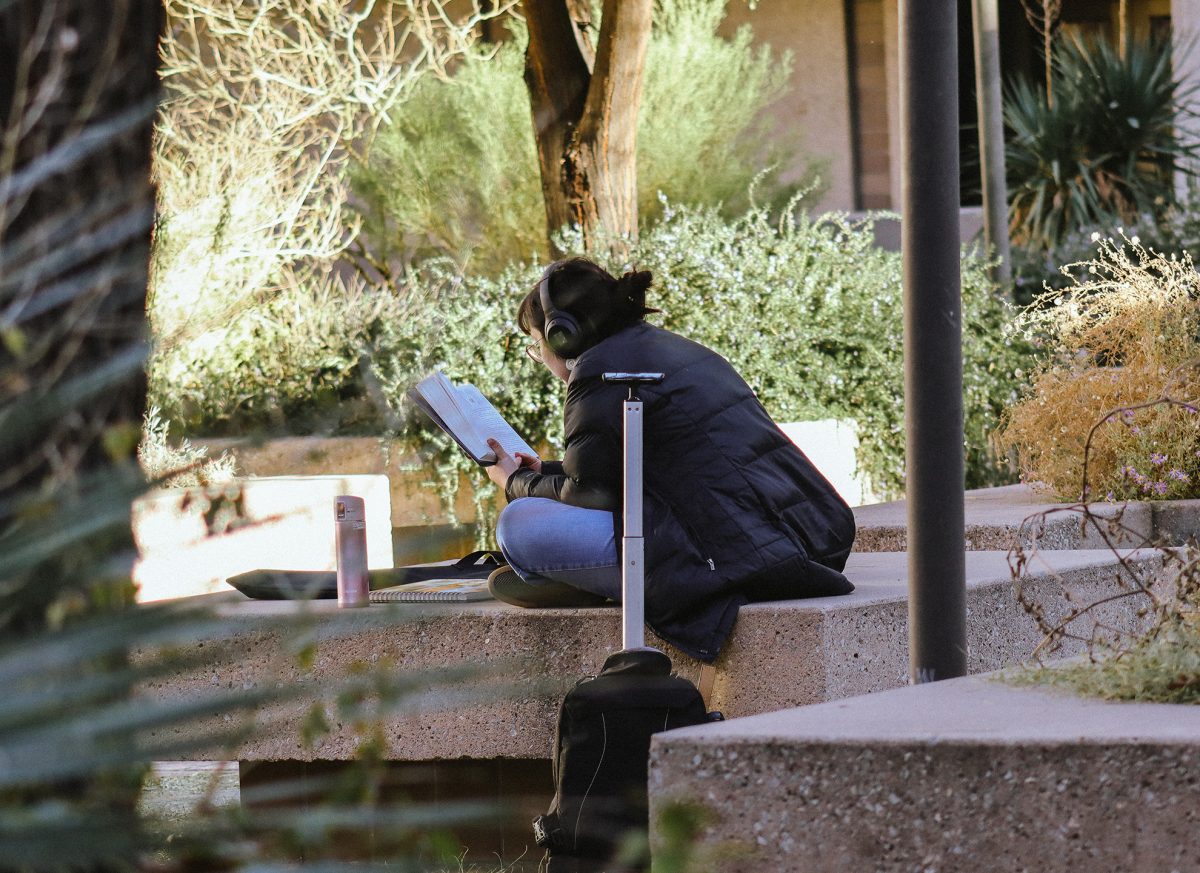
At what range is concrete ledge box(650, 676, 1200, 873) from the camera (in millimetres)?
2199

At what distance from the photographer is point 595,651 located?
391 cm

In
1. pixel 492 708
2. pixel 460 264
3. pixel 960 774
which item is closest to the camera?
pixel 960 774

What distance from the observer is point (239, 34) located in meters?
12.2

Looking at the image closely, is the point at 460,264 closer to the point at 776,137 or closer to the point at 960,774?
the point at 776,137

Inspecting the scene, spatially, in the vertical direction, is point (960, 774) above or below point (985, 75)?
below

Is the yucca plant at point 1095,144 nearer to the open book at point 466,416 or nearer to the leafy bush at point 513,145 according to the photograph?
the leafy bush at point 513,145

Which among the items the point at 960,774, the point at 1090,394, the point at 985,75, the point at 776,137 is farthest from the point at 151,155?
the point at 776,137

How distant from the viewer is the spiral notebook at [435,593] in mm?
4156

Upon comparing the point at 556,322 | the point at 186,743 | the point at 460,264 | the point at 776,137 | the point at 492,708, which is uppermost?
the point at 776,137

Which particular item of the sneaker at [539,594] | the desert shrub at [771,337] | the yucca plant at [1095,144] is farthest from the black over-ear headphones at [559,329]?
the yucca plant at [1095,144]

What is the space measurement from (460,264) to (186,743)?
12430 mm

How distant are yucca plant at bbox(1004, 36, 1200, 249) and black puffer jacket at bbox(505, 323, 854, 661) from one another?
1165cm

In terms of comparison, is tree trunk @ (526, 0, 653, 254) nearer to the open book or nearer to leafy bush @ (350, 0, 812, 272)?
leafy bush @ (350, 0, 812, 272)

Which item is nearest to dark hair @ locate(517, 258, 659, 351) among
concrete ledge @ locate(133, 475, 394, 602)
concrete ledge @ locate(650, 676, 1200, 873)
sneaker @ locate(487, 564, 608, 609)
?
sneaker @ locate(487, 564, 608, 609)
